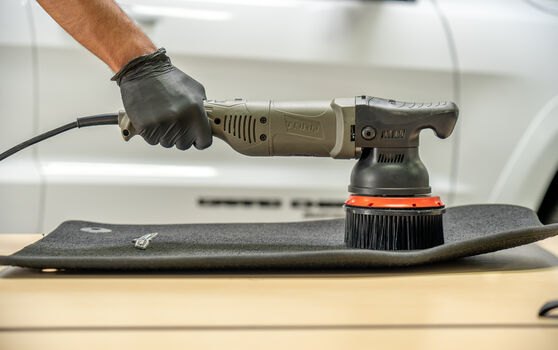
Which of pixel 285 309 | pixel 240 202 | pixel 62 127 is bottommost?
pixel 240 202

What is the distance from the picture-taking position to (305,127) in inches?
28.8

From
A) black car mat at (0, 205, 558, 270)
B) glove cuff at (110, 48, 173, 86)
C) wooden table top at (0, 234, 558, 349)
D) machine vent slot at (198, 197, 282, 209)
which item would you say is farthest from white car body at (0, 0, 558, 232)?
wooden table top at (0, 234, 558, 349)

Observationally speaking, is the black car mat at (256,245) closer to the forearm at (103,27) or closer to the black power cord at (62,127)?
the black power cord at (62,127)

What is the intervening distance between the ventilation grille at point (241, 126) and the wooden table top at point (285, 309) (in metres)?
0.21

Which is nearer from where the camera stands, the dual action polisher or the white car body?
the dual action polisher

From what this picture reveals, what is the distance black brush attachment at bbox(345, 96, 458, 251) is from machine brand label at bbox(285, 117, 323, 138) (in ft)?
0.17

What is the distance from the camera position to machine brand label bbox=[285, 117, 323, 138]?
73cm

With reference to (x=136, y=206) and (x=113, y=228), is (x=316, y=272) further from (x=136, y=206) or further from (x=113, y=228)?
(x=136, y=206)

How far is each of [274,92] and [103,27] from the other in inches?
30.0

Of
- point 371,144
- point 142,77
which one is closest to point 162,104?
point 142,77

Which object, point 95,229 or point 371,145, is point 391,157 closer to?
point 371,145

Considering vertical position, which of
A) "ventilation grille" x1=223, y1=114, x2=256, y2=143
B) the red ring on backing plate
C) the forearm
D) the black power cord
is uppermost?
the forearm

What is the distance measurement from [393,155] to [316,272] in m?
0.19

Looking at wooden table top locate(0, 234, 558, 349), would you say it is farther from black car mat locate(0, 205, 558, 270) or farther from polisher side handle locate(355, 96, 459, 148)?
polisher side handle locate(355, 96, 459, 148)
